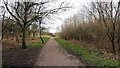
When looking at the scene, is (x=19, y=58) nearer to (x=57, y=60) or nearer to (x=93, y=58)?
(x=57, y=60)

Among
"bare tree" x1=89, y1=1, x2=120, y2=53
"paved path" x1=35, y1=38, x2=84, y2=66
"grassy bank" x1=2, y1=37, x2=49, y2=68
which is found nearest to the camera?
"paved path" x1=35, y1=38, x2=84, y2=66

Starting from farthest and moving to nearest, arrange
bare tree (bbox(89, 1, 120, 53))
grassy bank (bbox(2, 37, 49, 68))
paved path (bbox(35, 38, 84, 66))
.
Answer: bare tree (bbox(89, 1, 120, 53)) < grassy bank (bbox(2, 37, 49, 68)) < paved path (bbox(35, 38, 84, 66))

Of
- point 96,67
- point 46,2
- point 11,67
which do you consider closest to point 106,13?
point 46,2

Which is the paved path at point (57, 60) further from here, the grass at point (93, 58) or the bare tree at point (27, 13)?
the bare tree at point (27, 13)

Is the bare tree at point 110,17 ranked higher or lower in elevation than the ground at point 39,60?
higher

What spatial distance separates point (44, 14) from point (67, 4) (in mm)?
3106

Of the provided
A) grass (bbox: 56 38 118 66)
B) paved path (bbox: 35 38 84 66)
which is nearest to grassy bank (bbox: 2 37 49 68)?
paved path (bbox: 35 38 84 66)

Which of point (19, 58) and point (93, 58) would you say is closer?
point (93, 58)

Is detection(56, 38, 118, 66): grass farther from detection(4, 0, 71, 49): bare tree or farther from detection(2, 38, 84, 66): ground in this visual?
detection(4, 0, 71, 49): bare tree

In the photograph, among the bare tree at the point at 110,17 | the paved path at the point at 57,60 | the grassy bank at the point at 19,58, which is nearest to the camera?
the paved path at the point at 57,60

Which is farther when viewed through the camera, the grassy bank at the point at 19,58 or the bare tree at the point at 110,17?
the bare tree at the point at 110,17

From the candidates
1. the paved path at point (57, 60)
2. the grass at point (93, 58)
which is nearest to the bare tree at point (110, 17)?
the grass at point (93, 58)

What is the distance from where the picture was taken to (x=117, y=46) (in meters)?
23.3

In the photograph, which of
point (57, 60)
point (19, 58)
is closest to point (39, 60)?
point (57, 60)
